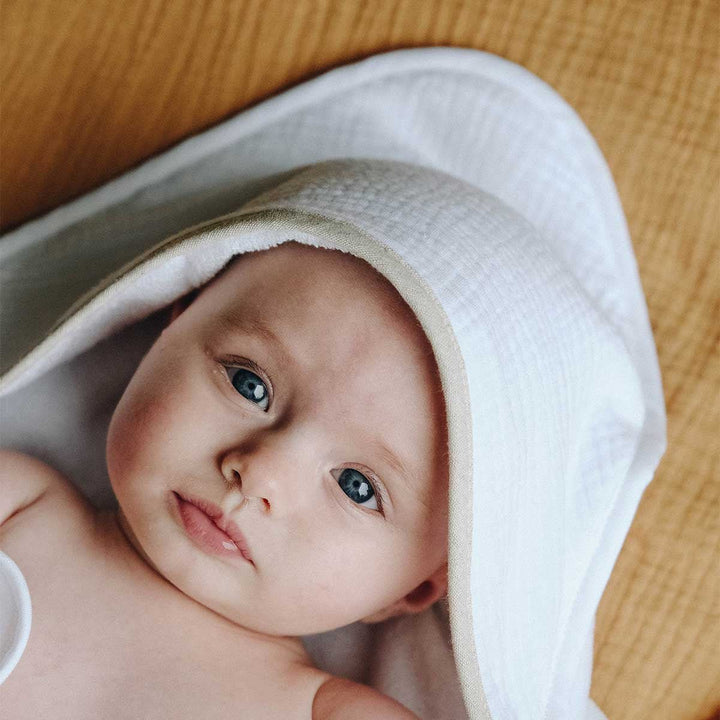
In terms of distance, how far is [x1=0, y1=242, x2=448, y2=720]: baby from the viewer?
77cm

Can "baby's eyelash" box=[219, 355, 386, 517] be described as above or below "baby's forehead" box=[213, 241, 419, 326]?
below

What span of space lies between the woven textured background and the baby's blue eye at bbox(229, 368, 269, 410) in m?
0.42

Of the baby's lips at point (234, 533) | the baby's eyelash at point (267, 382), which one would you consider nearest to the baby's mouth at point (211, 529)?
the baby's lips at point (234, 533)

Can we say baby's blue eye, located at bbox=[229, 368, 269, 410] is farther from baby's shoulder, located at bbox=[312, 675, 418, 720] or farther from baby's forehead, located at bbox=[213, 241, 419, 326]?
baby's shoulder, located at bbox=[312, 675, 418, 720]

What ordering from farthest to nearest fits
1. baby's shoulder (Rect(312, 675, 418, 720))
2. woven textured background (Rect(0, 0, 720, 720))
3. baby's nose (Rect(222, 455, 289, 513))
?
woven textured background (Rect(0, 0, 720, 720)), baby's shoulder (Rect(312, 675, 418, 720)), baby's nose (Rect(222, 455, 289, 513))

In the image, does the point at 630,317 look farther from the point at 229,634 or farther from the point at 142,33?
the point at 142,33

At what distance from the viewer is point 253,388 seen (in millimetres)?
795

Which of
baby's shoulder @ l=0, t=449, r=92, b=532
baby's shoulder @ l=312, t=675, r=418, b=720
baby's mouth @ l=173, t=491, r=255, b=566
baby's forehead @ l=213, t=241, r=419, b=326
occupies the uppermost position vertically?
baby's forehead @ l=213, t=241, r=419, b=326

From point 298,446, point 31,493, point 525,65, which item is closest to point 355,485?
point 298,446

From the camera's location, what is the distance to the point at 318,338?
2.55 feet

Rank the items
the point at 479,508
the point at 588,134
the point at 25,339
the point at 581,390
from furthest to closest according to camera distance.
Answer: the point at 588,134 < the point at 25,339 < the point at 581,390 < the point at 479,508

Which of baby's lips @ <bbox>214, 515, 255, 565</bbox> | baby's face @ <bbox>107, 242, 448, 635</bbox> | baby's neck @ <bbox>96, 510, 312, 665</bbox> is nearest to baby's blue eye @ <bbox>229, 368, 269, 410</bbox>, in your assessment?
baby's face @ <bbox>107, 242, 448, 635</bbox>

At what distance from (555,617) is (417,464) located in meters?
0.23

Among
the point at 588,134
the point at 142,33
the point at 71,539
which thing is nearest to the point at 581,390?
the point at 588,134
